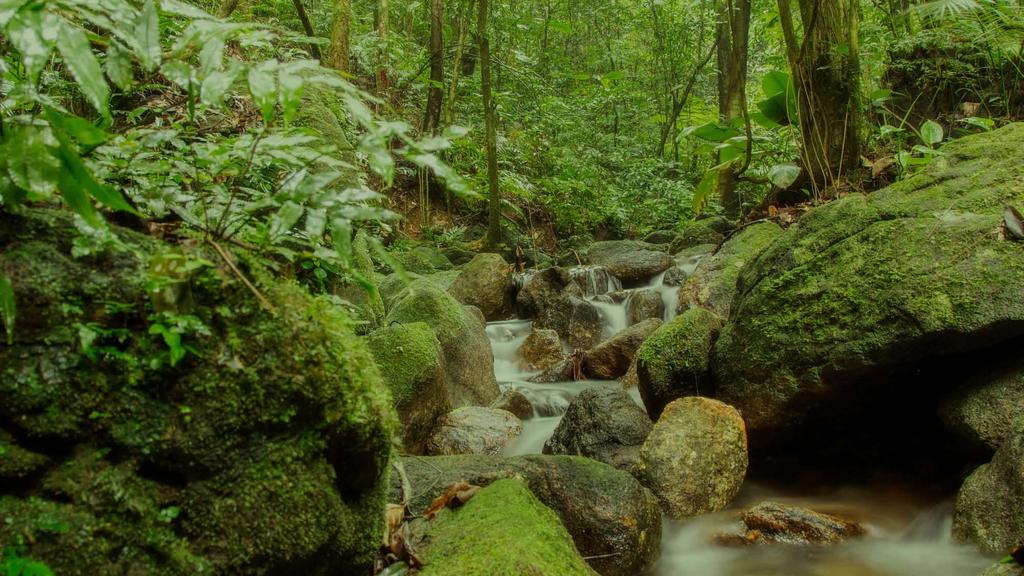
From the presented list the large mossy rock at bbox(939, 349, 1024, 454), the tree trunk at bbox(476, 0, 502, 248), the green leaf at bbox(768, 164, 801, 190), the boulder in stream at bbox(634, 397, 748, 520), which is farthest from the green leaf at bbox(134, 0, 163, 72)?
the tree trunk at bbox(476, 0, 502, 248)

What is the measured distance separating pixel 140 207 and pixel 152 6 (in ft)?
2.55

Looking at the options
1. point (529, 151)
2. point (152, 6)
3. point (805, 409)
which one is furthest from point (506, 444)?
point (529, 151)

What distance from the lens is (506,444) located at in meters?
5.48

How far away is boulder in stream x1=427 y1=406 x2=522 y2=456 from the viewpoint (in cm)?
508

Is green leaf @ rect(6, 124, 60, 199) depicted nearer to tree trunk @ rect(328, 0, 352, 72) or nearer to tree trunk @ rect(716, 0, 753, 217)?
tree trunk @ rect(328, 0, 352, 72)

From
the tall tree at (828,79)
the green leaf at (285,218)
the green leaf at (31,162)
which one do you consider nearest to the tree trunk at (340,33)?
the tall tree at (828,79)

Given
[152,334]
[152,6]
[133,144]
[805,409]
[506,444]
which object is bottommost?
[506,444]

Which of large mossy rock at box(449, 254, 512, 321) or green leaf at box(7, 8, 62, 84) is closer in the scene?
green leaf at box(7, 8, 62, 84)

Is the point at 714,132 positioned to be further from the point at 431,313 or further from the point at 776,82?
the point at 431,313

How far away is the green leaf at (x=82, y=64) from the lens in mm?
1059

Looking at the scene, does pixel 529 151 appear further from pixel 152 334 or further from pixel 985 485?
pixel 152 334

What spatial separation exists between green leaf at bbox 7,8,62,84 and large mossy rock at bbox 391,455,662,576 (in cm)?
253

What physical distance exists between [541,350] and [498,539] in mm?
6504

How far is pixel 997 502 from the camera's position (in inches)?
130
